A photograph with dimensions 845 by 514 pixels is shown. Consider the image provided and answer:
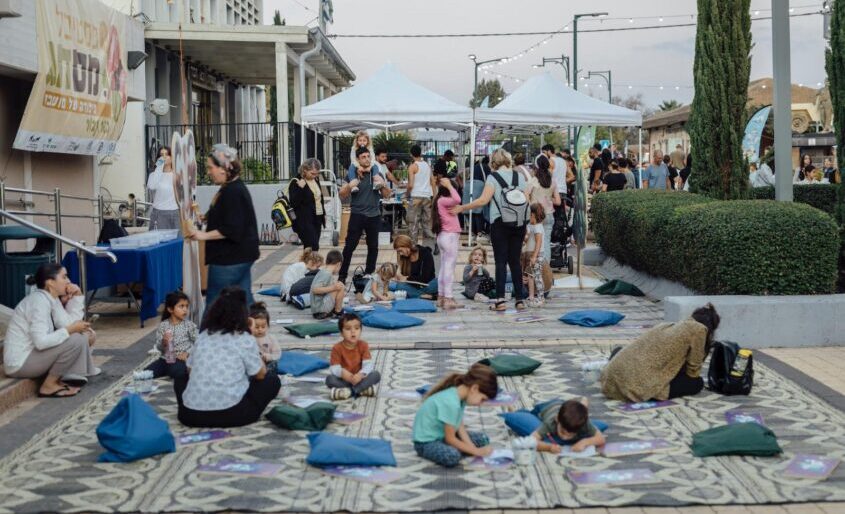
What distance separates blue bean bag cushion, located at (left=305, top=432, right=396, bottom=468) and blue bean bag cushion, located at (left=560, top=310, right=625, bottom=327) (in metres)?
5.65

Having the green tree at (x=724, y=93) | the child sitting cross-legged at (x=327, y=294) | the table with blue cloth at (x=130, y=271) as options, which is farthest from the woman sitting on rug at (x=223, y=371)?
the green tree at (x=724, y=93)

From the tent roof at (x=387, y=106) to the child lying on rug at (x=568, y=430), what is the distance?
1205cm

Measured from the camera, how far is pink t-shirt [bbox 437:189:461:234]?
13.2 m

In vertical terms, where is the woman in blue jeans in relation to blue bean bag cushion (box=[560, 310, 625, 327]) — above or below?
above

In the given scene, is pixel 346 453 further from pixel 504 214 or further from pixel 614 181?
Result: pixel 614 181

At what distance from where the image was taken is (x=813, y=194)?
784 inches

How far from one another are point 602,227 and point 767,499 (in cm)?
1293

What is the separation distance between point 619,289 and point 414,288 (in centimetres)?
275

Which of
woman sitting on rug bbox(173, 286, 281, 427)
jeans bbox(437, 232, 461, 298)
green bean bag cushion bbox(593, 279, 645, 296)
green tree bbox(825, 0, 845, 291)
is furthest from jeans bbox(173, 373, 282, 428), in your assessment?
green bean bag cushion bbox(593, 279, 645, 296)

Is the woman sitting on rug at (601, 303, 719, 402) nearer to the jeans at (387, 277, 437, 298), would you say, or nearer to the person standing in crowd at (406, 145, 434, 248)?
the jeans at (387, 277, 437, 298)

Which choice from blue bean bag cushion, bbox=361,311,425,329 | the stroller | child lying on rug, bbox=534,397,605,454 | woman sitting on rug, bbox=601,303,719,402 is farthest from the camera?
the stroller

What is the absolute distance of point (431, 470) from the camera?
662 centimetres

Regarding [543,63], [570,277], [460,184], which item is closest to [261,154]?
[460,184]

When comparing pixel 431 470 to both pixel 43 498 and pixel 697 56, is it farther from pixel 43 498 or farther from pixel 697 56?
pixel 697 56
